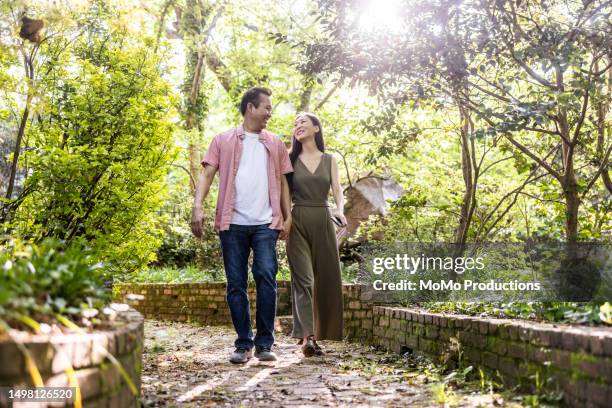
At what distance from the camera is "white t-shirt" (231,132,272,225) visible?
514cm

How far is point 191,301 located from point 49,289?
756 centimetres

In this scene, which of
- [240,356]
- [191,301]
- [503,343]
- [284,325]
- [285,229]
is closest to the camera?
[503,343]

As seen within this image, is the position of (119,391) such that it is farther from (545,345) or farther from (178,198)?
(178,198)

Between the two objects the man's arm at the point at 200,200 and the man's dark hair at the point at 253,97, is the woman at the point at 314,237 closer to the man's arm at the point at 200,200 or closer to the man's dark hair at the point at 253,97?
the man's dark hair at the point at 253,97

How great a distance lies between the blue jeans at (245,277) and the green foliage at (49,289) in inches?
77.9

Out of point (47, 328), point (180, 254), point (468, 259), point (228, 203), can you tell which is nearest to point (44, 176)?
point (228, 203)

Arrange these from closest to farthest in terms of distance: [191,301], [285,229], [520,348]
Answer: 1. [520,348]
2. [285,229]
3. [191,301]

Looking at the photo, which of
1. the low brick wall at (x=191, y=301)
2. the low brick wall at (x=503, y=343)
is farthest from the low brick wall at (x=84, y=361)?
the low brick wall at (x=191, y=301)

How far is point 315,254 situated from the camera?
564 centimetres

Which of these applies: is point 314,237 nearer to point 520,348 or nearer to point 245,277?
point 245,277

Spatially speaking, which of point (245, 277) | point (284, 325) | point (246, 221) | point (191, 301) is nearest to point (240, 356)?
point (245, 277)

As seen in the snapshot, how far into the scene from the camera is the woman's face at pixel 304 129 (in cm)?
568

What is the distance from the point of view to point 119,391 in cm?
277

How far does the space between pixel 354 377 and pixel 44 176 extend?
9.79 ft
